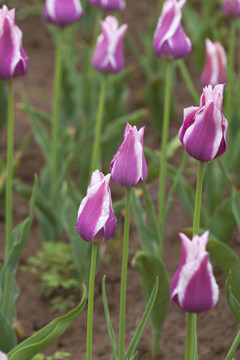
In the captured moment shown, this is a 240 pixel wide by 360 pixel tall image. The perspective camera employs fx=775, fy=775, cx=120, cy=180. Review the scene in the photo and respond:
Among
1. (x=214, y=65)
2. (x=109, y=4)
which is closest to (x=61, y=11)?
(x=109, y=4)

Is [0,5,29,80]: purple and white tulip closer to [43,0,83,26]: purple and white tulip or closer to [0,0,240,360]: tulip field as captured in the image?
[0,0,240,360]: tulip field

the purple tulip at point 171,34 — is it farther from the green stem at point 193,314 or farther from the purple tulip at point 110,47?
the green stem at point 193,314

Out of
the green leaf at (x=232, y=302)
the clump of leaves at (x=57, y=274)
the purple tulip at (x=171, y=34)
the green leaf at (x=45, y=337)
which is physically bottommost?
the clump of leaves at (x=57, y=274)

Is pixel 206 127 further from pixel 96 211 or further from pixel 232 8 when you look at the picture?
pixel 232 8

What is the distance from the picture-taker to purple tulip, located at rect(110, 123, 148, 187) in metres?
1.41

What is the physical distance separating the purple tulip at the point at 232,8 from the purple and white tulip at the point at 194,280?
1499 mm

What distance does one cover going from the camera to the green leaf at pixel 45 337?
5.05ft

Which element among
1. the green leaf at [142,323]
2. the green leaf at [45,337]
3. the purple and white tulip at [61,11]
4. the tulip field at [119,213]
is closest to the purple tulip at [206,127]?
the tulip field at [119,213]

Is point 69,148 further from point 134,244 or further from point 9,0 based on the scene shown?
point 9,0

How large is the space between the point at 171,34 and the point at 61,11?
534mm

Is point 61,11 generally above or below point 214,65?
above

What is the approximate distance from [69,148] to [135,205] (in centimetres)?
81

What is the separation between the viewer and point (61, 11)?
93.4 inches

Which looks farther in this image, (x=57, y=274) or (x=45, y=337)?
(x=57, y=274)
